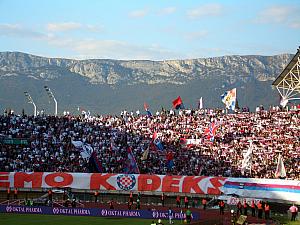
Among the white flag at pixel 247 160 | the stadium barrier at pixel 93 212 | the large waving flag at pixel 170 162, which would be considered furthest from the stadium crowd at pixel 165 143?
the stadium barrier at pixel 93 212

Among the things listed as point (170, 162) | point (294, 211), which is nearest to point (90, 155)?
point (170, 162)

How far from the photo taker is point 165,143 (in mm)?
68688

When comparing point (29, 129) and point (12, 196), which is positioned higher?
point (29, 129)

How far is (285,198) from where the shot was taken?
164ft

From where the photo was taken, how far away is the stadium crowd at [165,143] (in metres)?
62.8

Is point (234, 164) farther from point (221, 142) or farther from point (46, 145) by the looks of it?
point (46, 145)

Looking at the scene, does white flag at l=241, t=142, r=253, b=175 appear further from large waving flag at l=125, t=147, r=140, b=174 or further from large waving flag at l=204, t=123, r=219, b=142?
large waving flag at l=125, t=147, r=140, b=174

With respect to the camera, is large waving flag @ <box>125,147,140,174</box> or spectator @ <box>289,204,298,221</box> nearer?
spectator @ <box>289,204,298,221</box>

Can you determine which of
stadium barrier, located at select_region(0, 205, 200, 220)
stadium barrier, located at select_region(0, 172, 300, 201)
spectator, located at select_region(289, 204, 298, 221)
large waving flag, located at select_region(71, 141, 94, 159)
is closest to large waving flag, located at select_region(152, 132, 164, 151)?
large waving flag, located at select_region(71, 141, 94, 159)

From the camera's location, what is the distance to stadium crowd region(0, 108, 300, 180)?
206 feet

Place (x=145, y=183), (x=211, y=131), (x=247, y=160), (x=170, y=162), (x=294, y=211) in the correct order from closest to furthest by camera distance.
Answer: (x=294, y=211) → (x=145, y=183) → (x=247, y=160) → (x=170, y=162) → (x=211, y=131)

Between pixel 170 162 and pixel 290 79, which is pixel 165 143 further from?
pixel 290 79

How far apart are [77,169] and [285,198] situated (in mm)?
21999

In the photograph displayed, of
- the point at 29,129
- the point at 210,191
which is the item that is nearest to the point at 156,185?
the point at 210,191
